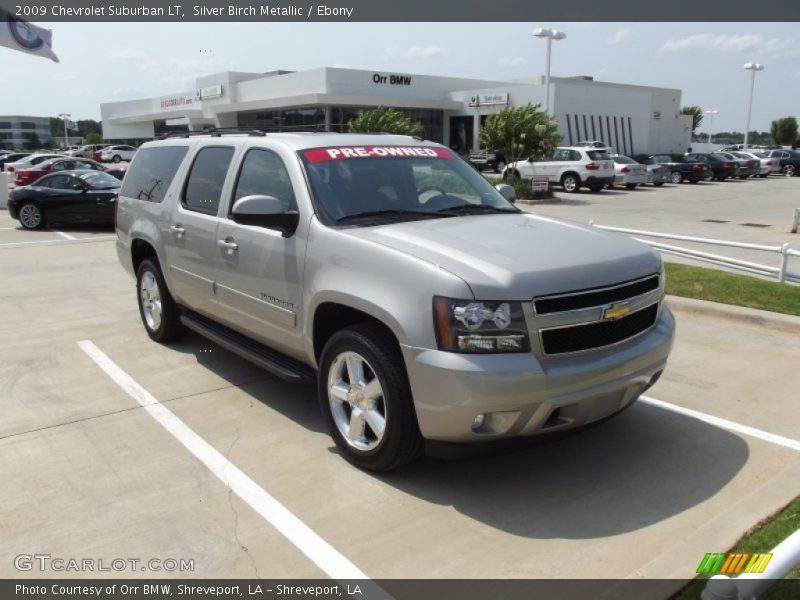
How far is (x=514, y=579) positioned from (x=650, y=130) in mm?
58503

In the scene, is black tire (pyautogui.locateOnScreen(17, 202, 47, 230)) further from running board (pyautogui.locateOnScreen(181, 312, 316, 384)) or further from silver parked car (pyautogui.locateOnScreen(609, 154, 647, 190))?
silver parked car (pyautogui.locateOnScreen(609, 154, 647, 190))

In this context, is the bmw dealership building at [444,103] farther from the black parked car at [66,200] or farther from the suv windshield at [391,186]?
the suv windshield at [391,186]

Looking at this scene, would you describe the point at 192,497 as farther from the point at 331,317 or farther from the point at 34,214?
the point at 34,214

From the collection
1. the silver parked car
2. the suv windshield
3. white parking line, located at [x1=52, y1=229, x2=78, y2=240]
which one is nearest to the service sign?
the suv windshield

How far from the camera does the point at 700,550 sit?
10.3 ft

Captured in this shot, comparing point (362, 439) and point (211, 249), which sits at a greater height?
point (211, 249)

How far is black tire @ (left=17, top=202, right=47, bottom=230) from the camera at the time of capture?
1602 cm

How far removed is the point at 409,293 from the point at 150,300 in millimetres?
4092

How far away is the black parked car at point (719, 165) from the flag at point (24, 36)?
30405 millimetres

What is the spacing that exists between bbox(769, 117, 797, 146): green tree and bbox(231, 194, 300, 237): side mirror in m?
85.8

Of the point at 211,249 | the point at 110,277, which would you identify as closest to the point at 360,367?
the point at 211,249

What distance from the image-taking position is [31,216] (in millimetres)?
16094

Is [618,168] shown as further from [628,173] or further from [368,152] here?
[368,152]

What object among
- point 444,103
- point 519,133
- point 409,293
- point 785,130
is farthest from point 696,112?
point 409,293
